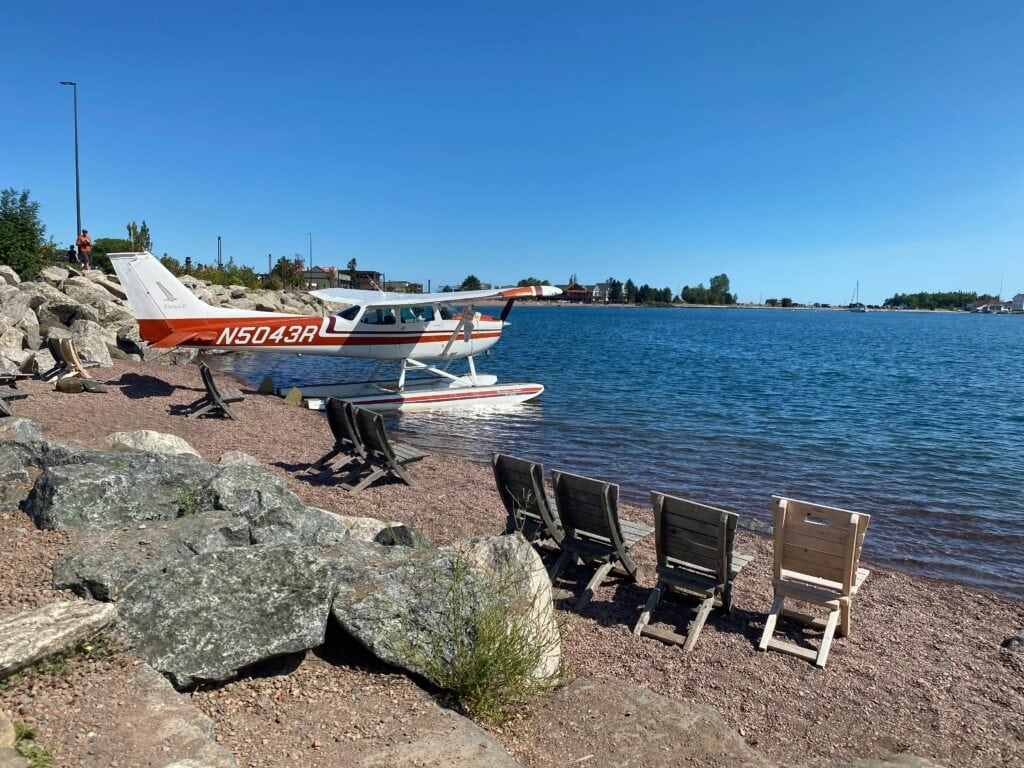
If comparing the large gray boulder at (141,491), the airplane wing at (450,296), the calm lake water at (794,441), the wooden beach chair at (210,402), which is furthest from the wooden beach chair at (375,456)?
the airplane wing at (450,296)

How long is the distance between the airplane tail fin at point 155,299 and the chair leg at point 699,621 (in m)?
13.0

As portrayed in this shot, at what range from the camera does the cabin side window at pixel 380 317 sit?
17.0m

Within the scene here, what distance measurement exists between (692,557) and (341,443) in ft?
18.2


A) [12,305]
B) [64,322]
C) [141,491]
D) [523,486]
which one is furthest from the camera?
[64,322]

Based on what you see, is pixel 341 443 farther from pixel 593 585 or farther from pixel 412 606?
pixel 412 606

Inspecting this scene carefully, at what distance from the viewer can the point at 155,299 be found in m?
14.8

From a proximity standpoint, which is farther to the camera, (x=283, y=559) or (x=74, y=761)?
(x=283, y=559)

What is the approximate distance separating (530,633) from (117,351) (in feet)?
62.4

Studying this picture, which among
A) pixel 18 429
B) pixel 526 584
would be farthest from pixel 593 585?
pixel 18 429

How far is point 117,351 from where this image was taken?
63.3 ft

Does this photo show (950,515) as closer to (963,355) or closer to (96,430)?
(96,430)

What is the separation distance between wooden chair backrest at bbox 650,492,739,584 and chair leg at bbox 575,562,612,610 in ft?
1.70

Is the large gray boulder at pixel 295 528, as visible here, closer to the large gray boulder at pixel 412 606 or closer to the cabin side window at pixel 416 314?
the large gray boulder at pixel 412 606

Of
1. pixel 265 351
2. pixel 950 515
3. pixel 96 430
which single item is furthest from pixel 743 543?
pixel 265 351
